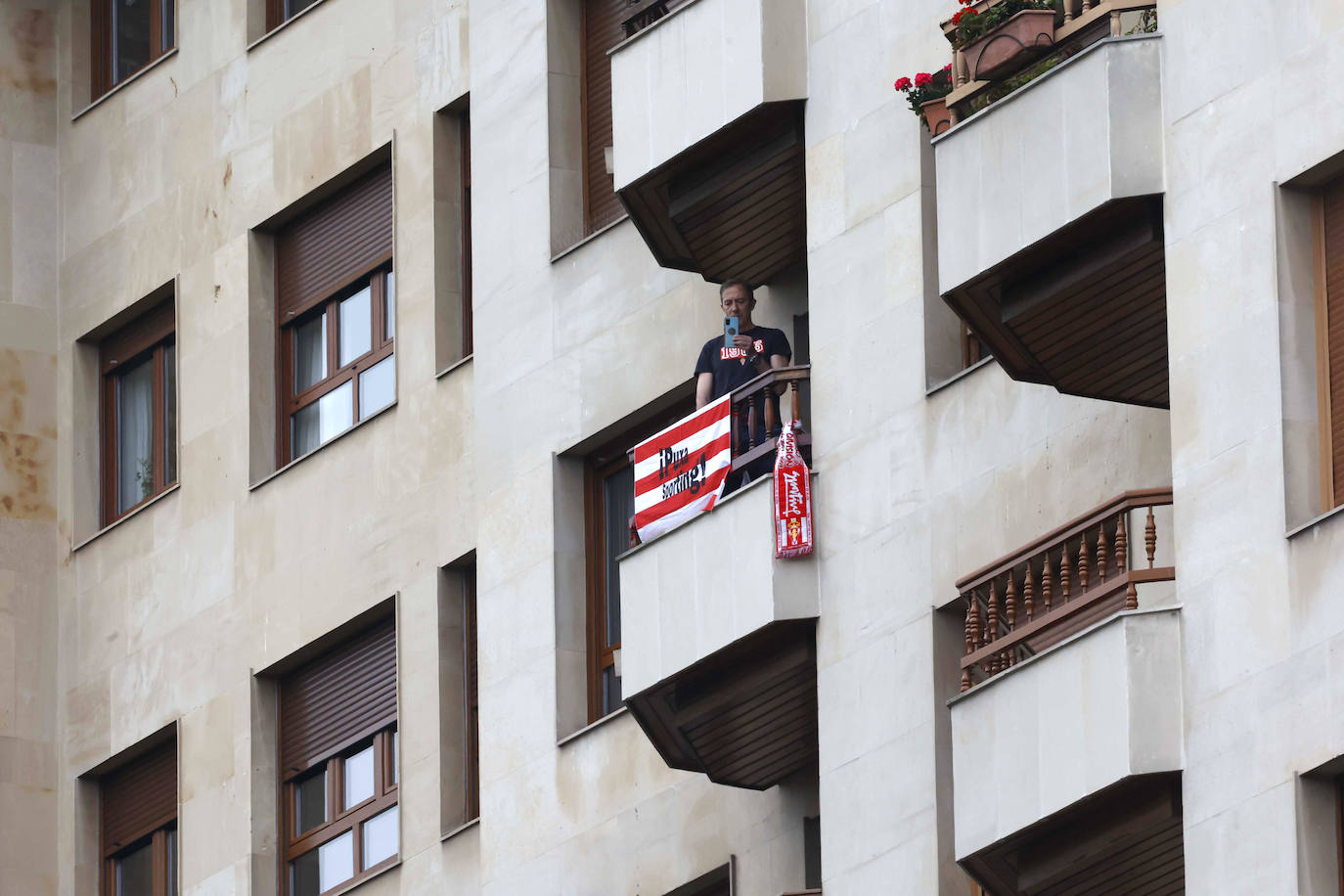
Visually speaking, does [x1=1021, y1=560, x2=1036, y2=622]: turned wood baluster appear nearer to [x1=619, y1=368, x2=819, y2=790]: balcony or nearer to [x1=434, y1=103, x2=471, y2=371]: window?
[x1=619, y1=368, x2=819, y2=790]: balcony

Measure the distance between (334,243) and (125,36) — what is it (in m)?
5.03

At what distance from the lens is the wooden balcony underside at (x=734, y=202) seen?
30688mm

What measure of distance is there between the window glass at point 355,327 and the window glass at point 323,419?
0.29 meters

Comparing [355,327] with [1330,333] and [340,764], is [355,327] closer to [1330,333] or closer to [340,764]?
[340,764]

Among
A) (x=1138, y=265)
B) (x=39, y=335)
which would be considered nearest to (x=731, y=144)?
(x=1138, y=265)

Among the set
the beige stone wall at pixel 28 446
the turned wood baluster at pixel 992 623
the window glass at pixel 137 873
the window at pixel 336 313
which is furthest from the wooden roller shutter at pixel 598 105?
the beige stone wall at pixel 28 446

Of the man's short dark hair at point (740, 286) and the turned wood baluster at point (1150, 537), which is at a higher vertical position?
the man's short dark hair at point (740, 286)

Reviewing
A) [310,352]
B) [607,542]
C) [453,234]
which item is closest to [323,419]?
[310,352]

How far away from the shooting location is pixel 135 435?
131ft

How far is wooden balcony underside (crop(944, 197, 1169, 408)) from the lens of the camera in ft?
85.8

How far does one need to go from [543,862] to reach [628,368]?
3805 mm

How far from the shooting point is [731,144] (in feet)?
102

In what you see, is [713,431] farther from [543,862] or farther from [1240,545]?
[1240,545]

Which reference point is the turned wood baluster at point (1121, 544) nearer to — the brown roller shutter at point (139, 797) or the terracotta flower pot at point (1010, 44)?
the terracotta flower pot at point (1010, 44)
